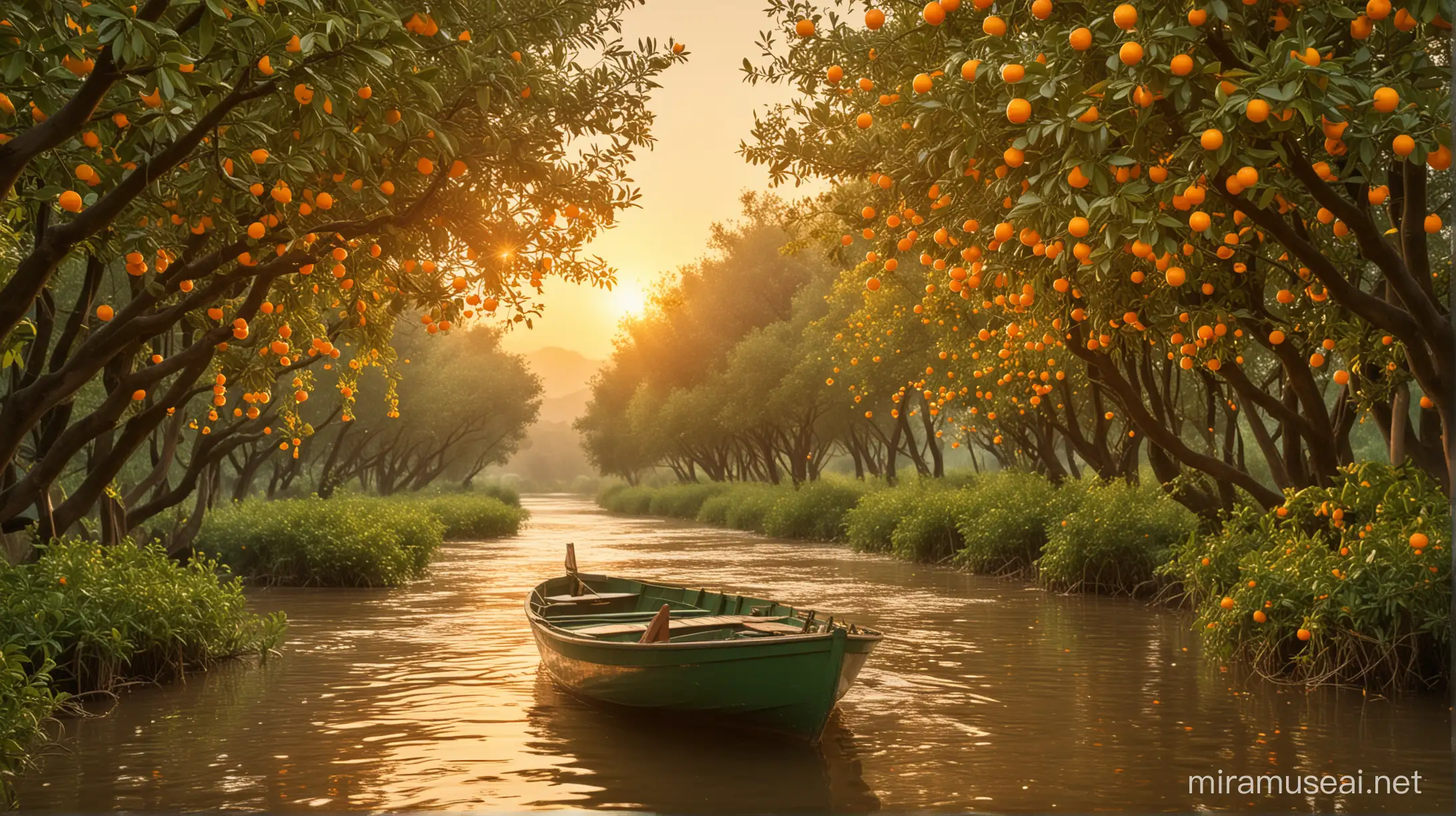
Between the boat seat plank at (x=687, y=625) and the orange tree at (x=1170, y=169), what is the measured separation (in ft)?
14.4

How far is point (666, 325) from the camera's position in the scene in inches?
2308

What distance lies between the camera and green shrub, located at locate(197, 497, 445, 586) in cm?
2614

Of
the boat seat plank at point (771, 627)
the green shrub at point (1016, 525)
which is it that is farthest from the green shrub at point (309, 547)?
the boat seat plank at point (771, 627)

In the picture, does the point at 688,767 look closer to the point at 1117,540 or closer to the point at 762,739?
the point at 762,739

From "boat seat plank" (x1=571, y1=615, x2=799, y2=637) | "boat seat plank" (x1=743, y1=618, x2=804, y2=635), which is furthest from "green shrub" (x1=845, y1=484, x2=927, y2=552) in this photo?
"boat seat plank" (x1=743, y1=618, x2=804, y2=635)

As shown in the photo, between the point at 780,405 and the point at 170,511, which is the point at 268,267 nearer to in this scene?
the point at 170,511

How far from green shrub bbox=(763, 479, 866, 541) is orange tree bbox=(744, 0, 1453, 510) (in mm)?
27010

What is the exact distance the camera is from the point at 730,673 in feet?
34.8

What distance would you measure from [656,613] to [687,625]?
4.83ft

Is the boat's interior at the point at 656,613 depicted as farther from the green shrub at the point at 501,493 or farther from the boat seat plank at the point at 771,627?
the green shrub at the point at 501,493

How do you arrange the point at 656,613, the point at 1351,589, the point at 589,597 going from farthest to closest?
the point at 589,597, the point at 656,613, the point at 1351,589

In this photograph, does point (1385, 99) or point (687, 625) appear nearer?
point (1385, 99)

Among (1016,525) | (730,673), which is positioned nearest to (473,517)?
(1016,525)

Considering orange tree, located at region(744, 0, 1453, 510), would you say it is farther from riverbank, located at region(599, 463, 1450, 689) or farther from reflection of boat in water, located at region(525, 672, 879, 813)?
reflection of boat in water, located at region(525, 672, 879, 813)
